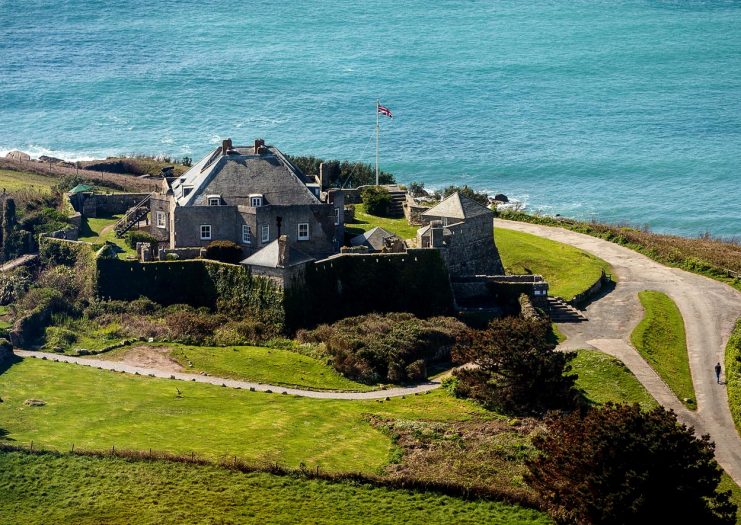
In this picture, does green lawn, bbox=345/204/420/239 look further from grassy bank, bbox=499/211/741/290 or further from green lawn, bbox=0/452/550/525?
green lawn, bbox=0/452/550/525

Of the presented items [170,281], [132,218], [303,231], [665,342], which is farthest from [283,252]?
[665,342]

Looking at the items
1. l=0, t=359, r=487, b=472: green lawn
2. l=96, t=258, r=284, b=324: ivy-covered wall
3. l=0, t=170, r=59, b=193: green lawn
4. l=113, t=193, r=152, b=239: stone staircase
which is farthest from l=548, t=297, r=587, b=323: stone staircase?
l=0, t=170, r=59, b=193: green lawn

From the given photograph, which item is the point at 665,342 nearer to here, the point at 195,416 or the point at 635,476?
the point at 635,476

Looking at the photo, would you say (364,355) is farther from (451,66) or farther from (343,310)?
(451,66)

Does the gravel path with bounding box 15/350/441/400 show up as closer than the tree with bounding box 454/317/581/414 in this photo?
No

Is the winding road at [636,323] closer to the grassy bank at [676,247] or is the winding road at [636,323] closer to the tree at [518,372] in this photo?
the grassy bank at [676,247]

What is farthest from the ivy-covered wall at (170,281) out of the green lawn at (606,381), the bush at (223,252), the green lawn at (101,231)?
the green lawn at (606,381)
